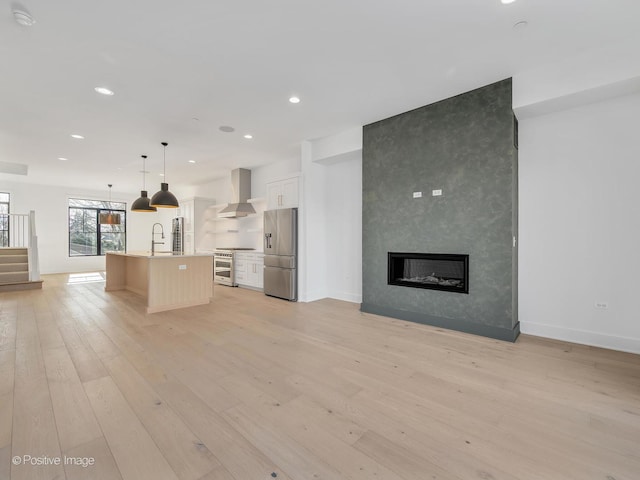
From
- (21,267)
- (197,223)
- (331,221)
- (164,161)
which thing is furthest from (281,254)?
(21,267)

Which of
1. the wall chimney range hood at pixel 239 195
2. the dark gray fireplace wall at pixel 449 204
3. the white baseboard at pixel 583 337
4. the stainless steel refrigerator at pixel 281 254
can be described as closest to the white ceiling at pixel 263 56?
the dark gray fireplace wall at pixel 449 204

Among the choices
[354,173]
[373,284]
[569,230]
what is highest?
[354,173]

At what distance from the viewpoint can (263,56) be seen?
2898 mm

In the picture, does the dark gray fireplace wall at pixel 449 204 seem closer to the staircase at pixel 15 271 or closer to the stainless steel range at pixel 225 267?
the stainless steel range at pixel 225 267

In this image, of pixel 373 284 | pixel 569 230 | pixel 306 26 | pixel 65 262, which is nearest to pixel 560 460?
pixel 569 230

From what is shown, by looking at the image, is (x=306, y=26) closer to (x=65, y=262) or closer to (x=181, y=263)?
(x=181, y=263)

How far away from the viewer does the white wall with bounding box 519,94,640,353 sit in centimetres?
302

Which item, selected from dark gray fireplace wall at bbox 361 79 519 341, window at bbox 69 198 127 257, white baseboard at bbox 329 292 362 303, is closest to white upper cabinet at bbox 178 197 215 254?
window at bbox 69 198 127 257

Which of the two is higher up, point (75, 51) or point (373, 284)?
point (75, 51)

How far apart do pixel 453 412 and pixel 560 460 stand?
57 cm

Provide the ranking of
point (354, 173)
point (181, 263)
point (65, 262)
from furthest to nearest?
point (65, 262) → point (354, 173) → point (181, 263)

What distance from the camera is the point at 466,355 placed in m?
2.92

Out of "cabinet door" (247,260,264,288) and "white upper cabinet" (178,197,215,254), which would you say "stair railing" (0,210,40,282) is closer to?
"white upper cabinet" (178,197,215,254)

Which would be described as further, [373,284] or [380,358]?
[373,284]
